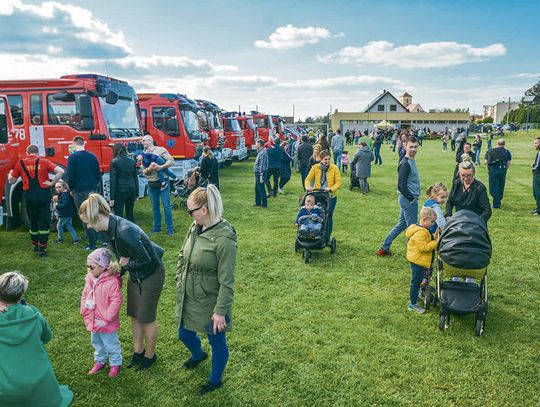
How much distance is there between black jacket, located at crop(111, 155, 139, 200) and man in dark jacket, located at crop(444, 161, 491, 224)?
5.77 meters

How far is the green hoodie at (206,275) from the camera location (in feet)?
10.5

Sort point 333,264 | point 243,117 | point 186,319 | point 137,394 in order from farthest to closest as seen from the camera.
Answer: point 243,117 < point 333,264 < point 137,394 < point 186,319

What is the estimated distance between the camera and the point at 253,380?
3.94 m

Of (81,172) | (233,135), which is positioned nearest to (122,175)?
(81,172)

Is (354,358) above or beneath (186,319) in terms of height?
beneath

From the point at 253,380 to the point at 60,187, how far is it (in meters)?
5.85

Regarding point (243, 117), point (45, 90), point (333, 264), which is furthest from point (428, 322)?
point (243, 117)

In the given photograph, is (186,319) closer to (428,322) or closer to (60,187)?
(428,322)

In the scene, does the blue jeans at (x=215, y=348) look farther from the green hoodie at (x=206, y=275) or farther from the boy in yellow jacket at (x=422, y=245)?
the boy in yellow jacket at (x=422, y=245)

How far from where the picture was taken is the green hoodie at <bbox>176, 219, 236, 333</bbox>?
10.5 feet

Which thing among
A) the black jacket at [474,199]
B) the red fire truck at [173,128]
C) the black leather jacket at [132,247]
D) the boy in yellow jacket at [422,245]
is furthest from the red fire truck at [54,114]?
the black jacket at [474,199]

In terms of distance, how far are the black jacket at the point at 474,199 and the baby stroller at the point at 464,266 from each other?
32.0 inches

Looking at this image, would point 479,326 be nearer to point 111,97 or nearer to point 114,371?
point 114,371

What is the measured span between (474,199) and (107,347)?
4.93 m
